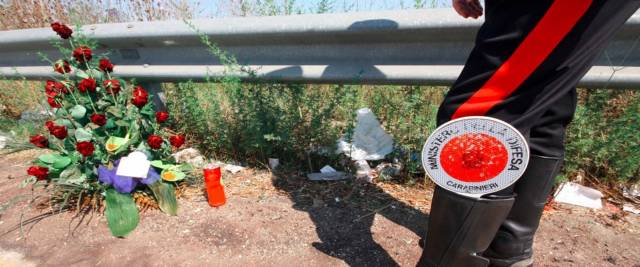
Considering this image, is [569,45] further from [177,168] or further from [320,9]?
[177,168]

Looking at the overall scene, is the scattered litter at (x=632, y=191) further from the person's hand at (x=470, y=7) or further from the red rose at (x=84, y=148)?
the red rose at (x=84, y=148)

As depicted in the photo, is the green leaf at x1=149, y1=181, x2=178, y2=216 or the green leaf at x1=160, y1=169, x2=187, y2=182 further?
the green leaf at x1=160, y1=169, x2=187, y2=182

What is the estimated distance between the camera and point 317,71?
185cm

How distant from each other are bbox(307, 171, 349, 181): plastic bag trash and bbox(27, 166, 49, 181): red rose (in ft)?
4.56

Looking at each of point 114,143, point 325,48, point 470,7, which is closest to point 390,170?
point 325,48

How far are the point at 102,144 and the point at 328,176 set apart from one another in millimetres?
1288

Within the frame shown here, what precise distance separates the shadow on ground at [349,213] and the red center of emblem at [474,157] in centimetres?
71

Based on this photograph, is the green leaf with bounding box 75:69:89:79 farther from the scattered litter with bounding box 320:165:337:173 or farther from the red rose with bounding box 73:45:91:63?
the scattered litter with bounding box 320:165:337:173

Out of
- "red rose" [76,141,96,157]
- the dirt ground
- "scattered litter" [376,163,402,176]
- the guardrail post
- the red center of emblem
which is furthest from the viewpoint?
the guardrail post

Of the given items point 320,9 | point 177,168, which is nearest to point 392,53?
point 320,9

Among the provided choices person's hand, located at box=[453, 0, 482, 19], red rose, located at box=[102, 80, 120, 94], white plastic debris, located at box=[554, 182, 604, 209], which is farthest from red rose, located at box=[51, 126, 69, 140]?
white plastic debris, located at box=[554, 182, 604, 209]

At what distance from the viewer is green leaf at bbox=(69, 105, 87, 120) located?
1753mm

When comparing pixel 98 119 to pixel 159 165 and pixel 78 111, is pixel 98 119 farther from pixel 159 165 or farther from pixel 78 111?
pixel 159 165

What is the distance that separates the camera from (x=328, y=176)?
7.03 feet
